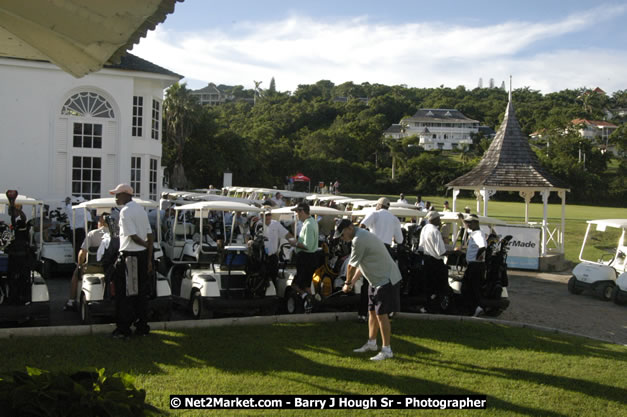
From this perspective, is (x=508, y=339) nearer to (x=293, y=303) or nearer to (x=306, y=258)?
(x=306, y=258)

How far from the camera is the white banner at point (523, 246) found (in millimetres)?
19609

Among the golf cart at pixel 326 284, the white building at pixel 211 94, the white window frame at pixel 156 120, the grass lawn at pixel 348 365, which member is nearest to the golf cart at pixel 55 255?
the golf cart at pixel 326 284

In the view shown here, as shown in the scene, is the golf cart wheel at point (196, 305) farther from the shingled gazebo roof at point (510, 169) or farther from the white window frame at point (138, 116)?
the white window frame at point (138, 116)

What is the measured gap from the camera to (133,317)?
806cm

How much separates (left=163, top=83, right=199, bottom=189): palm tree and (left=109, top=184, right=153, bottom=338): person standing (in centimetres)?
4035

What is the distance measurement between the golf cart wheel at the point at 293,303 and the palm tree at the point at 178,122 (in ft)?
124

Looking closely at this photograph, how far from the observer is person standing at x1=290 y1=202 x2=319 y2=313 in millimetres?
10469

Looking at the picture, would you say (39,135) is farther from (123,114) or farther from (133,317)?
(133,317)

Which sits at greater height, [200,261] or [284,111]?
[284,111]

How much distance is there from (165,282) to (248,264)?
1342 mm

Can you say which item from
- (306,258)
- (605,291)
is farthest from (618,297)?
(306,258)

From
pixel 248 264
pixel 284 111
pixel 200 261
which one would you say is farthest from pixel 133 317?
pixel 284 111

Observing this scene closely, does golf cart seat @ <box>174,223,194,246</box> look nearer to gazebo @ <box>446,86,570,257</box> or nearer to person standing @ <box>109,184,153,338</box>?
person standing @ <box>109,184,153,338</box>

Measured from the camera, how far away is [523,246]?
19828 mm
